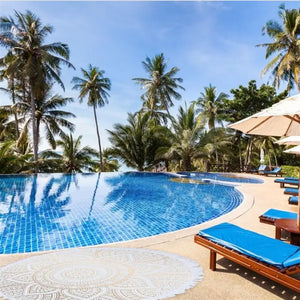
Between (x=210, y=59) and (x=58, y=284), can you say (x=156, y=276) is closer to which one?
(x=58, y=284)

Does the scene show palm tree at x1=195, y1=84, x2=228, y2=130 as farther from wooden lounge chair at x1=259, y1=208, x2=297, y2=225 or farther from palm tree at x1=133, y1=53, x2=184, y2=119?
wooden lounge chair at x1=259, y1=208, x2=297, y2=225

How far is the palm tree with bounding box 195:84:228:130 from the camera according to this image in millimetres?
28234

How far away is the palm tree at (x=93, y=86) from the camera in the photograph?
24203 millimetres

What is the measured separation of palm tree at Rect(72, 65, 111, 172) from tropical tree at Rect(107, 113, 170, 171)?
3.70 meters

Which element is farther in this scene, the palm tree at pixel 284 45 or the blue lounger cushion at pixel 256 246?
the palm tree at pixel 284 45

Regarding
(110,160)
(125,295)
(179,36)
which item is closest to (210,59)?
(179,36)

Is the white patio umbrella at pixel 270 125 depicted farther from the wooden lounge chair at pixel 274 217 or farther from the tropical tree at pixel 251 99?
the tropical tree at pixel 251 99

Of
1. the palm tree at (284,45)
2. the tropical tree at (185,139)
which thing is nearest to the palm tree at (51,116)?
the tropical tree at (185,139)

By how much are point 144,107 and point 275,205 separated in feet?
79.8

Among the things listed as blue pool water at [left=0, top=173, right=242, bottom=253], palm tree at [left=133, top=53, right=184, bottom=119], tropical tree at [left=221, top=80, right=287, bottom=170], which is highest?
palm tree at [left=133, top=53, right=184, bottom=119]

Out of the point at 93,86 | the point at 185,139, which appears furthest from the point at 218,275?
the point at 93,86

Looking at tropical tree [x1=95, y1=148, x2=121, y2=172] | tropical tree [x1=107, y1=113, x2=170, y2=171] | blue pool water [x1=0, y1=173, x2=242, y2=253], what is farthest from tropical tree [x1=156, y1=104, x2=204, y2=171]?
tropical tree [x1=95, y1=148, x2=121, y2=172]

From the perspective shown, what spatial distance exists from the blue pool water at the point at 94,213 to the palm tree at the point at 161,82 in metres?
15.9

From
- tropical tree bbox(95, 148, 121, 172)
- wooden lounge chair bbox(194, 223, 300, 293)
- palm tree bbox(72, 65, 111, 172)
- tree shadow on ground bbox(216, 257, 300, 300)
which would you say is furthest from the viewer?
tropical tree bbox(95, 148, 121, 172)
